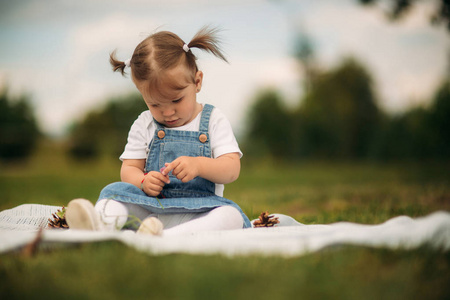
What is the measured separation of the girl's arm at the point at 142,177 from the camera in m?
1.88

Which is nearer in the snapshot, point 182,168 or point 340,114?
point 182,168

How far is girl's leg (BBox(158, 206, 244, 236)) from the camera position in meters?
1.77

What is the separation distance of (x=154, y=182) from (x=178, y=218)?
0.66ft

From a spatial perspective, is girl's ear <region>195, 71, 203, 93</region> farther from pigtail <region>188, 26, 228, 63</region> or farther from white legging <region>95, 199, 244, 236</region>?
white legging <region>95, 199, 244, 236</region>

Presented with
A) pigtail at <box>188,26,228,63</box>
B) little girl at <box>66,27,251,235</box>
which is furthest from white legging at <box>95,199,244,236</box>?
pigtail at <box>188,26,228,63</box>

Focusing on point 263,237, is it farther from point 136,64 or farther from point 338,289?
point 136,64

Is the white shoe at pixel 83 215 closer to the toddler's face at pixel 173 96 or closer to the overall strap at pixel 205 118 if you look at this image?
the toddler's face at pixel 173 96

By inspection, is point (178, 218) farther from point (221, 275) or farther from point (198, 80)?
point (221, 275)

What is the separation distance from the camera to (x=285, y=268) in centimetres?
120

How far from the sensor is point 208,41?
218 cm

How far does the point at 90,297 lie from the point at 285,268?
0.51 meters

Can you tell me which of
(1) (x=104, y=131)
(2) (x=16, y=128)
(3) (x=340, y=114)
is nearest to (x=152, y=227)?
(1) (x=104, y=131)

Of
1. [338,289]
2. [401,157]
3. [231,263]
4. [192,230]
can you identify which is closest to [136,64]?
[192,230]

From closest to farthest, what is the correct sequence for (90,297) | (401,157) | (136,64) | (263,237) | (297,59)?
(90,297)
(263,237)
(136,64)
(401,157)
(297,59)
